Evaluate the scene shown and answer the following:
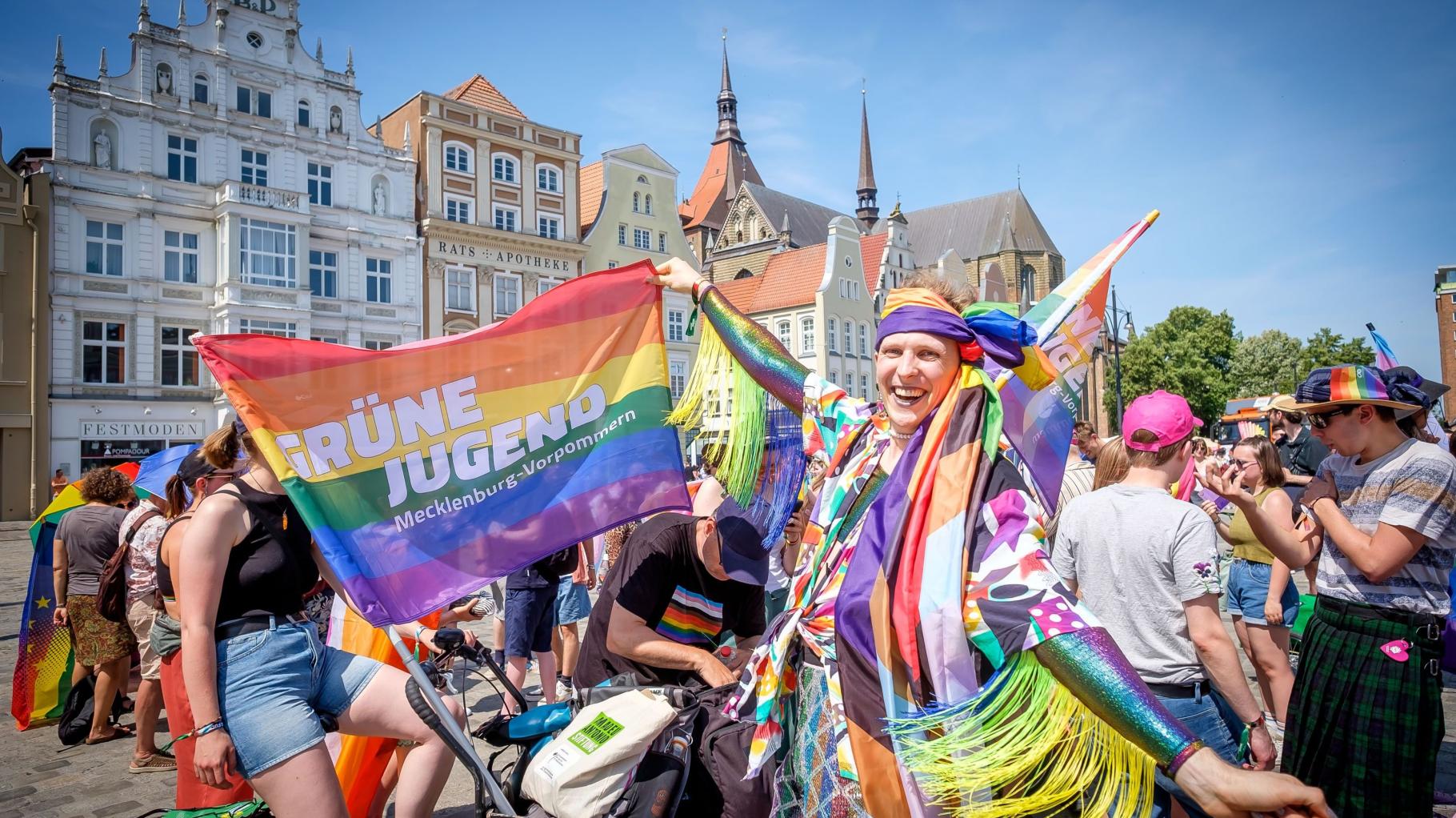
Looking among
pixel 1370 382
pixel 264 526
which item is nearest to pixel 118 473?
pixel 264 526

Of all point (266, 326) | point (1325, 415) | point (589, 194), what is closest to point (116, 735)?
point (1325, 415)

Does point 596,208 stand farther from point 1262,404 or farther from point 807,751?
point 807,751

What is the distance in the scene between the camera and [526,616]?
19.8 ft

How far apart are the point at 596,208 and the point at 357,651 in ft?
104

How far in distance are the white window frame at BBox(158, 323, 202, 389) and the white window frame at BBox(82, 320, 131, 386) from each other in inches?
32.2

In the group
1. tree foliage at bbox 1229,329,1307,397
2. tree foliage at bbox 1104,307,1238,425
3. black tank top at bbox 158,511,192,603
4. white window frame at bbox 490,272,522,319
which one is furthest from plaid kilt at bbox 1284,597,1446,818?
tree foliage at bbox 1229,329,1307,397

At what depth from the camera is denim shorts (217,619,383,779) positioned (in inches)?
105

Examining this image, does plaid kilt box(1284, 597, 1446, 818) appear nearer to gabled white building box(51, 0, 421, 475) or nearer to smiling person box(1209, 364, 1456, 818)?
smiling person box(1209, 364, 1456, 818)

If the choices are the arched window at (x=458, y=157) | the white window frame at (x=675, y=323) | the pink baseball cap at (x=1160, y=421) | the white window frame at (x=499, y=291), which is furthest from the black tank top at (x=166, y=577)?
the white window frame at (x=675, y=323)

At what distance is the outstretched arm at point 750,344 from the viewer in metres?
2.92

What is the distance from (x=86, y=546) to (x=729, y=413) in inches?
204

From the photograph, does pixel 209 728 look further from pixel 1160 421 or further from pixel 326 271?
pixel 326 271

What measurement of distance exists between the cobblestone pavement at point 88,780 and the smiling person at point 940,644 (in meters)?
3.00

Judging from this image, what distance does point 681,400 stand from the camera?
3359mm
